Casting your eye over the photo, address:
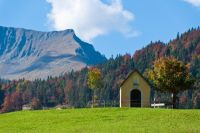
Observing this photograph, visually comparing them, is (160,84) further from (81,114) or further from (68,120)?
(68,120)

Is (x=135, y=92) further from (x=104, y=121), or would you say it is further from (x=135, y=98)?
(x=104, y=121)

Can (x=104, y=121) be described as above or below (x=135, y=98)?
below

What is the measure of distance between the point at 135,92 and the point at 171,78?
726cm

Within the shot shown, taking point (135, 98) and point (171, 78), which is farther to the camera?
point (135, 98)

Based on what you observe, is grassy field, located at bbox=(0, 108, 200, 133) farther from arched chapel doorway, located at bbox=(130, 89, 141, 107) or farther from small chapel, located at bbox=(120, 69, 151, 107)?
arched chapel doorway, located at bbox=(130, 89, 141, 107)

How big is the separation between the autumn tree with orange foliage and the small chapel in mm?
2482

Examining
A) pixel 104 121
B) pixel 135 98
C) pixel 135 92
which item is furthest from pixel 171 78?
pixel 104 121

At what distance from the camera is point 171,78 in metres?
86.7

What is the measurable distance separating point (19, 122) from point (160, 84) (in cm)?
3214

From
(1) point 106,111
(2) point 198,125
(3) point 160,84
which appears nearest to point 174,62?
(3) point 160,84

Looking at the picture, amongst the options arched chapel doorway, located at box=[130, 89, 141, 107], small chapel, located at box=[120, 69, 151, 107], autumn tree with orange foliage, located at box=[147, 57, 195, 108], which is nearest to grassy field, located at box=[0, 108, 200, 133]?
autumn tree with orange foliage, located at box=[147, 57, 195, 108]

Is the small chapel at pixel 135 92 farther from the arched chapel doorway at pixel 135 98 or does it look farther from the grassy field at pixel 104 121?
the grassy field at pixel 104 121

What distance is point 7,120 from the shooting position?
2530 inches

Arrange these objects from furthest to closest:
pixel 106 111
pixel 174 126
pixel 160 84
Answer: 1. pixel 160 84
2. pixel 106 111
3. pixel 174 126
